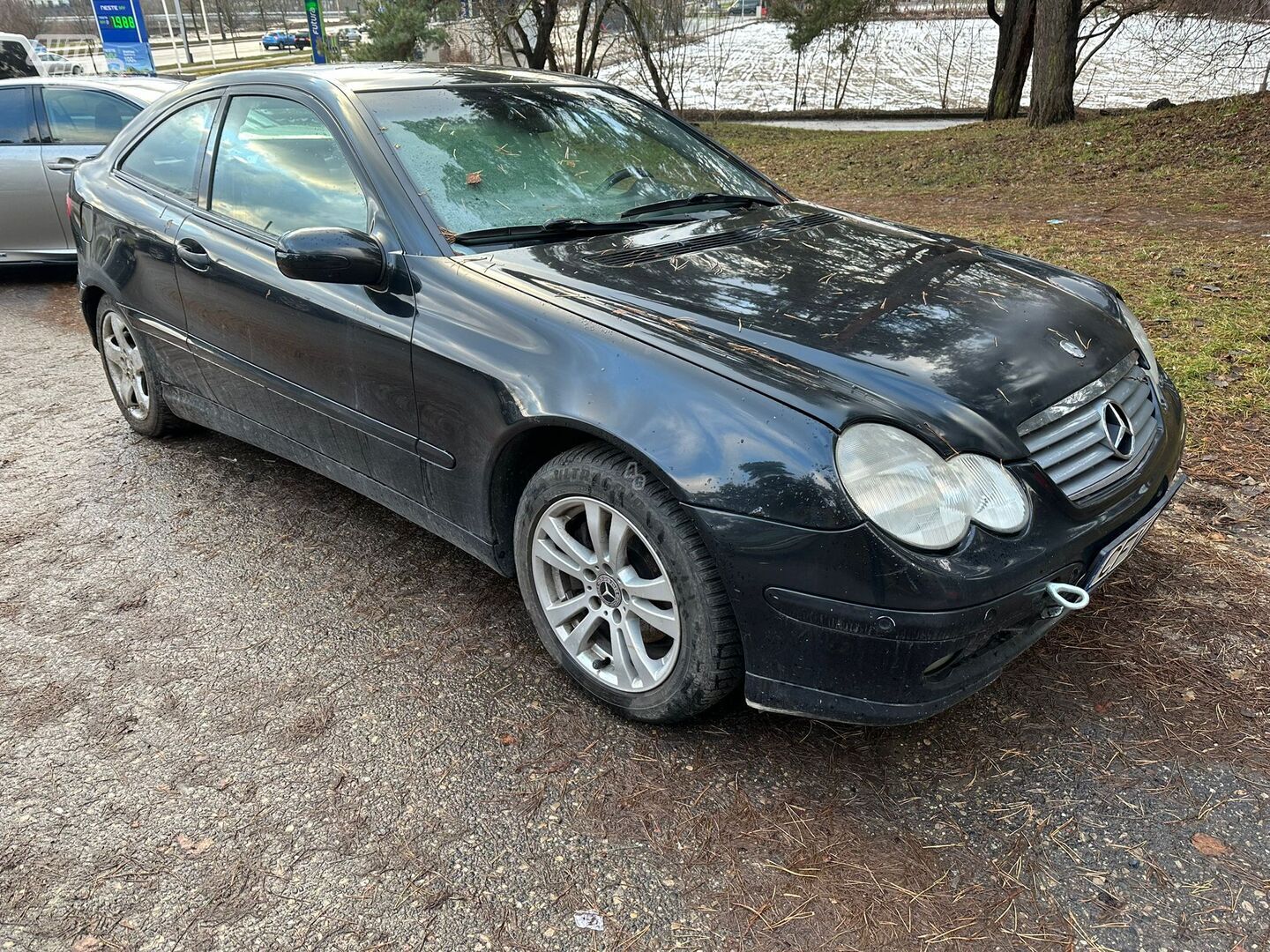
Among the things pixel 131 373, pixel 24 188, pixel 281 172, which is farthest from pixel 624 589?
pixel 24 188

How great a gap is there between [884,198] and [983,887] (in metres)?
9.78

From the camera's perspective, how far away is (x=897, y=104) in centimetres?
2492

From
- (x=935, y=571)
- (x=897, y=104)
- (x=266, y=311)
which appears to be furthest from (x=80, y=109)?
(x=897, y=104)

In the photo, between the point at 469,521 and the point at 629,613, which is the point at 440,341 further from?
the point at 629,613

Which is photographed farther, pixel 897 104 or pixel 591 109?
pixel 897 104

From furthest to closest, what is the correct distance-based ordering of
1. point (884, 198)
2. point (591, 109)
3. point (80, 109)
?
point (884, 198)
point (80, 109)
point (591, 109)

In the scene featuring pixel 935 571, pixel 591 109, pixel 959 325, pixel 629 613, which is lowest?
pixel 629 613

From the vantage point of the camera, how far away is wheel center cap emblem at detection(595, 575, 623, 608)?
243 centimetres

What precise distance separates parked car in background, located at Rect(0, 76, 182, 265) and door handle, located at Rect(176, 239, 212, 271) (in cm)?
474

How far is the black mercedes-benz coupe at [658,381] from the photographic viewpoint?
2062mm

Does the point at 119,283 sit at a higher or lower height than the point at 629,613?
higher

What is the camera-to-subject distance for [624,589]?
2406 mm

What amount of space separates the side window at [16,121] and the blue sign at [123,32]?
47.4ft

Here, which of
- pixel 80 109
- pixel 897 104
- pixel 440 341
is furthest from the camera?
pixel 897 104
